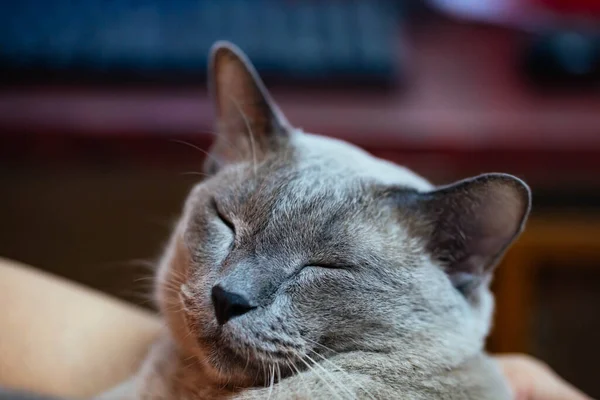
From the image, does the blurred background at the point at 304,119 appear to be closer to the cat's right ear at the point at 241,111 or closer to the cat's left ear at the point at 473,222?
the cat's right ear at the point at 241,111

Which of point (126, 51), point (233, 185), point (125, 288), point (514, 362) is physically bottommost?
point (125, 288)

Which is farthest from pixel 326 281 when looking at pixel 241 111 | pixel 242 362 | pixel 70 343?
pixel 70 343

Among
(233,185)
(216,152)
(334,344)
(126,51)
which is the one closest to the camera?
(334,344)

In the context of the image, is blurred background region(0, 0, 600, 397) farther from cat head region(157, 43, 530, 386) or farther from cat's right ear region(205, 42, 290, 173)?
cat head region(157, 43, 530, 386)

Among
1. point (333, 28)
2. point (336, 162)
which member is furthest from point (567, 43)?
point (336, 162)

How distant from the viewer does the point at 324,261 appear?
852 mm

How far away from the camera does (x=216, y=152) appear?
1097 mm

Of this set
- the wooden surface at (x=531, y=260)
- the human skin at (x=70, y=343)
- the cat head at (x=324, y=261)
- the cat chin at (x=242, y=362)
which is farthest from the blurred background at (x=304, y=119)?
the cat chin at (x=242, y=362)

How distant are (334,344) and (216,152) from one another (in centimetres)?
39

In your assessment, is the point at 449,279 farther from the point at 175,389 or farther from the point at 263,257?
the point at 175,389

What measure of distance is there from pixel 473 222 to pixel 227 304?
1.08 feet

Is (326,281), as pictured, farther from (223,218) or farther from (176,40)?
(176,40)

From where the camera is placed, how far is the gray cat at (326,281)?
82 cm

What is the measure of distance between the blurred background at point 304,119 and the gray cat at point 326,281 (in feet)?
1.91
